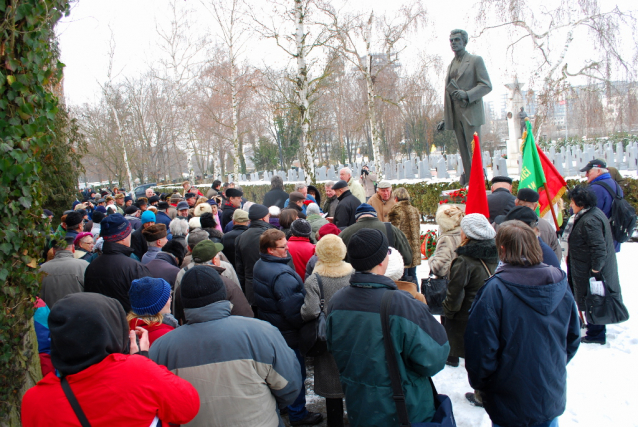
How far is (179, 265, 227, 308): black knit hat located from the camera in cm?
226

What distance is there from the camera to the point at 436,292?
12.9 feet

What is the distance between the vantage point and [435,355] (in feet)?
7.29

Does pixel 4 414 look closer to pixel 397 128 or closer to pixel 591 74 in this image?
pixel 591 74

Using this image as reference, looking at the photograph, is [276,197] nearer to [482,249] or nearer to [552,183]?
[552,183]

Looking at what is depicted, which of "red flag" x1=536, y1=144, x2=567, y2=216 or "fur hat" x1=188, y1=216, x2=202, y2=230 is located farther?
"fur hat" x1=188, y1=216, x2=202, y2=230

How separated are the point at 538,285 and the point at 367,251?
95 centimetres

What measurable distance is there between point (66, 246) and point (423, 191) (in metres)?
10.8

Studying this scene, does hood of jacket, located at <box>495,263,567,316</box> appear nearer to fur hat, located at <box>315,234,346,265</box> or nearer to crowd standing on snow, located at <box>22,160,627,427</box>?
crowd standing on snow, located at <box>22,160,627,427</box>

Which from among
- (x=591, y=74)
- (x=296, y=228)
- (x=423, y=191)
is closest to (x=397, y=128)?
(x=591, y=74)

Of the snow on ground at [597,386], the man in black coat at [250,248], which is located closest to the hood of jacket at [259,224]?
the man in black coat at [250,248]

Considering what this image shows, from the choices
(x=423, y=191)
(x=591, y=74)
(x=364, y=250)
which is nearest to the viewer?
(x=364, y=250)

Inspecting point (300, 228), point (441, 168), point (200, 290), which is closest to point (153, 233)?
point (300, 228)

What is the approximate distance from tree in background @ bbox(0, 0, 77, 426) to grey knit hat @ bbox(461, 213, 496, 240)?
9.68 ft


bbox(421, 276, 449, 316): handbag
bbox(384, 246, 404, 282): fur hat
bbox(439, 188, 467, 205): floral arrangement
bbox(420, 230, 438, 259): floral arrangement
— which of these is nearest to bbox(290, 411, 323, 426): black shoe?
bbox(421, 276, 449, 316): handbag
